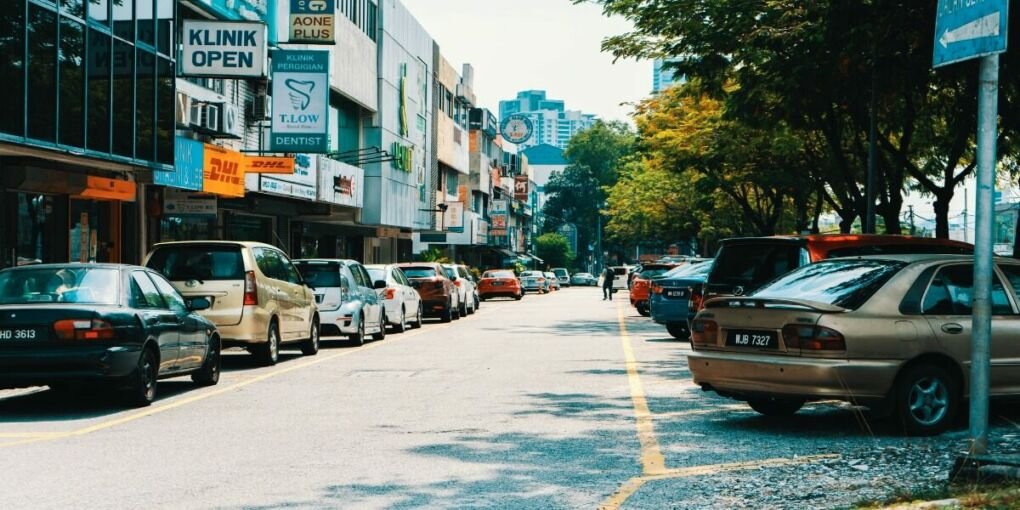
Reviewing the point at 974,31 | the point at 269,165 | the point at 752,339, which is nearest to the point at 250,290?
the point at 752,339

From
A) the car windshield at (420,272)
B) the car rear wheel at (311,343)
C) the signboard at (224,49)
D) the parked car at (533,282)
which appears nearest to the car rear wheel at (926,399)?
the car rear wheel at (311,343)

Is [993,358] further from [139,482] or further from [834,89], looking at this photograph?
[834,89]

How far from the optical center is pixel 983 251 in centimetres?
831

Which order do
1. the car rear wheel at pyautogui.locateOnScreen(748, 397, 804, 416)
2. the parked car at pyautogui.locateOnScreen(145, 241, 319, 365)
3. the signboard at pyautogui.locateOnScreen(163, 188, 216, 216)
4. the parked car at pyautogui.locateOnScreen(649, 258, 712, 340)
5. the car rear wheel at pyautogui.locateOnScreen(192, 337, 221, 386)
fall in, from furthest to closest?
the signboard at pyautogui.locateOnScreen(163, 188, 216, 216), the parked car at pyautogui.locateOnScreen(649, 258, 712, 340), the parked car at pyautogui.locateOnScreen(145, 241, 319, 365), the car rear wheel at pyautogui.locateOnScreen(192, 337, 221, 386), the car rear wheel at pyautogui.locateOnScreen(748, 397, 804, 416)

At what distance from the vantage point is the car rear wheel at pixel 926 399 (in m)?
10.6

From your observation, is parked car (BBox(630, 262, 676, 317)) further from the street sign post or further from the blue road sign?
the street sign post

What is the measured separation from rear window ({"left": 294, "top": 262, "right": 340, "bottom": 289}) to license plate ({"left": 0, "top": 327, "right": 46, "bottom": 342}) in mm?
10452

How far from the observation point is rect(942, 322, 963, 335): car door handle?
10.9 metres

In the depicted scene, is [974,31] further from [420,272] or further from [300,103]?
[420,272]

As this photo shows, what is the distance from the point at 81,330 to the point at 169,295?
215 centimetres

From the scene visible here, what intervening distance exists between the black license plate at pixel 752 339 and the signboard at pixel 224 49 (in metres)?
17.4

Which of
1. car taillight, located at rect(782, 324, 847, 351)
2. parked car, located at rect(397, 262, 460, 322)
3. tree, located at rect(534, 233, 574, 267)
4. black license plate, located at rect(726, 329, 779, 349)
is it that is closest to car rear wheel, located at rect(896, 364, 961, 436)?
car taillight, located at rect(782, 324, 847, 351)

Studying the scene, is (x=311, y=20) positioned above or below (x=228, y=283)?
above

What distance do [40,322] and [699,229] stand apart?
68047 mm
